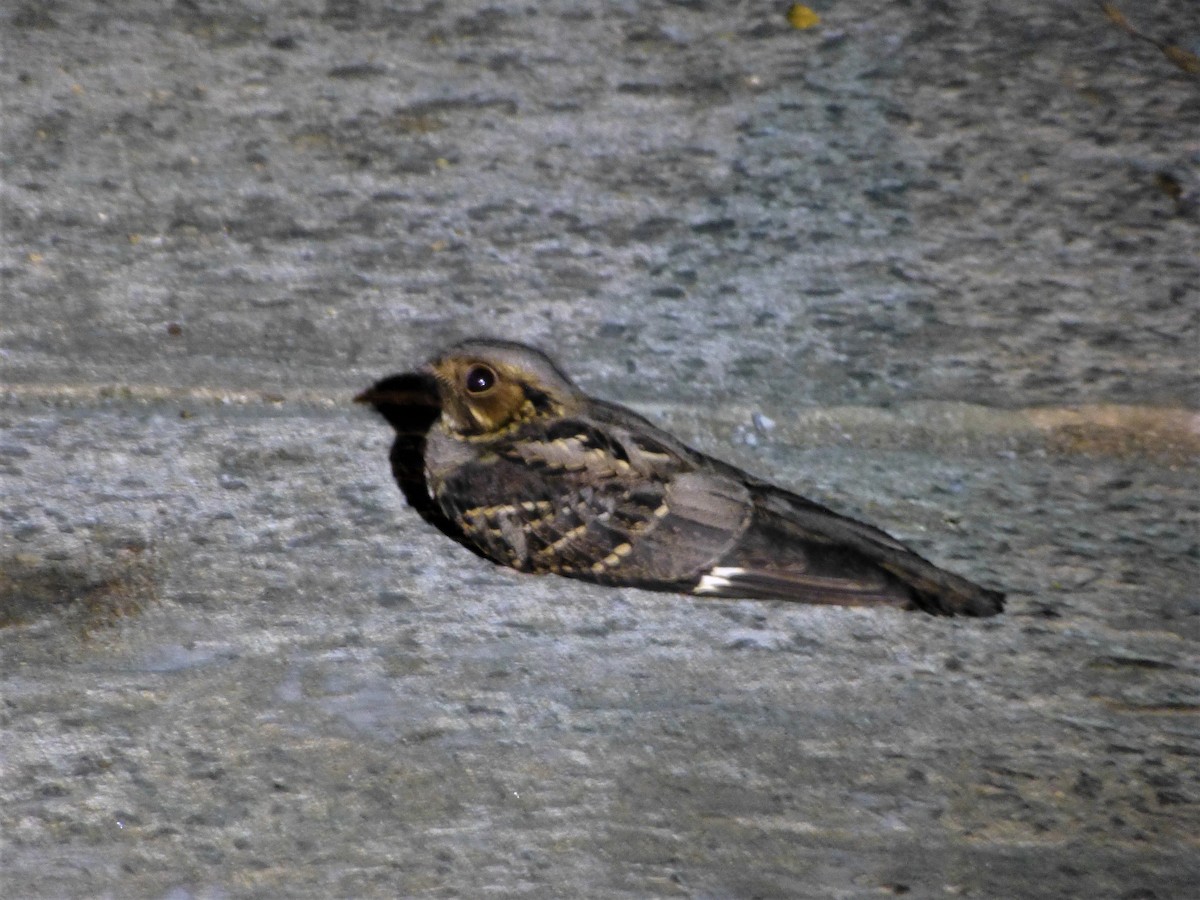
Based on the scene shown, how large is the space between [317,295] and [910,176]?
1604 mm

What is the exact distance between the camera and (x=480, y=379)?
2729 millimetres

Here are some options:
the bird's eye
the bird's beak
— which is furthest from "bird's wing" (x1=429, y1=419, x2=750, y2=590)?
the bird's beak

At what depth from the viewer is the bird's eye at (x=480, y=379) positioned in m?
2.72

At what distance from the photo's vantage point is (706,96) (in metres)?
3.45

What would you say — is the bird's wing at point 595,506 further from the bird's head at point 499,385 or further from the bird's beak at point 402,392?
the bird's beak at point 402,392

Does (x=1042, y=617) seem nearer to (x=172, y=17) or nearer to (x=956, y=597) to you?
(x=956, y=597)

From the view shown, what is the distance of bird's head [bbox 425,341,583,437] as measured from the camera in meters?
2.72

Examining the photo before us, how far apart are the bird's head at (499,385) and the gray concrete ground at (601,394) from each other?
35 centimetres

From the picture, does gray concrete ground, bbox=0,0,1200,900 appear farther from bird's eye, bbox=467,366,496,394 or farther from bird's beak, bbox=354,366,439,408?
bird's eye, bbox=467,366,496,394

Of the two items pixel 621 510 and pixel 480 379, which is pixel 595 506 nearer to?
pixel 621 510

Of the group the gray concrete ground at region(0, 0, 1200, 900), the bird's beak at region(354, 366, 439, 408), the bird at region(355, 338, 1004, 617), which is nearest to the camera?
the gray concrete ground at region(0, 0, 1200, 900)

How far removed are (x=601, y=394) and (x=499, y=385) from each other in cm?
42

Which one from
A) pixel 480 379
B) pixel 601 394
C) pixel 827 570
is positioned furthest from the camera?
pixel 601 394

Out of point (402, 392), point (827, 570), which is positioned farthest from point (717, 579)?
point (402, 392)
